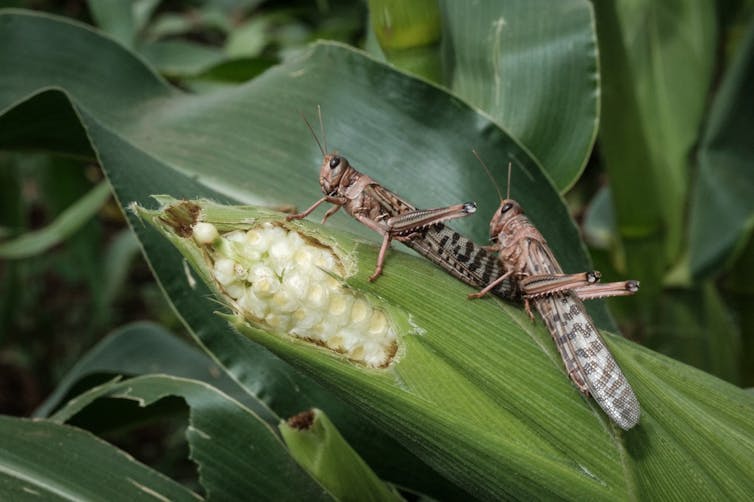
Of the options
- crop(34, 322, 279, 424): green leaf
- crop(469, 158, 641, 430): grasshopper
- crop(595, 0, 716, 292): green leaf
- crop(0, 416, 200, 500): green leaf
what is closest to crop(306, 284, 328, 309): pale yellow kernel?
crop(469, 158, 641, 430): grasshopper

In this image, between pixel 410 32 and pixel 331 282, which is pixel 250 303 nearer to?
pixel 331 282

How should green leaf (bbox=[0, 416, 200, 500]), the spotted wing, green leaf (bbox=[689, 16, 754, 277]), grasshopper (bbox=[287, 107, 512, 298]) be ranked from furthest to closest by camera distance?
1. green leaf (bbox=[689, 16, 754, 277])
2. green leaf (bbox=[0, 416, 200, 500])
3. grasshopper (bbox=[287, 107, 512, 298])
4. the spotted wing

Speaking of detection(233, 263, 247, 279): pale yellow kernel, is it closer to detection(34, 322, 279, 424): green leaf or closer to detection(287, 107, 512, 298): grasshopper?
detection(287, 107, 512, 298): grasshopper

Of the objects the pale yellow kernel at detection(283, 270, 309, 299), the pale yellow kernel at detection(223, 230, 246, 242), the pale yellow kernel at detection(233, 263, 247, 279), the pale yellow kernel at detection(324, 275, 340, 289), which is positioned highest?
the pale yellow kernel at detection(223, 230, 246, 242)

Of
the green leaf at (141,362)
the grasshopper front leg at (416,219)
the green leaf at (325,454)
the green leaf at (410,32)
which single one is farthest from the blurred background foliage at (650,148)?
the green leaf at (325,454)

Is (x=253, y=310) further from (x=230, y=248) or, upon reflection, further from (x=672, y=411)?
(x=672, y=411)
